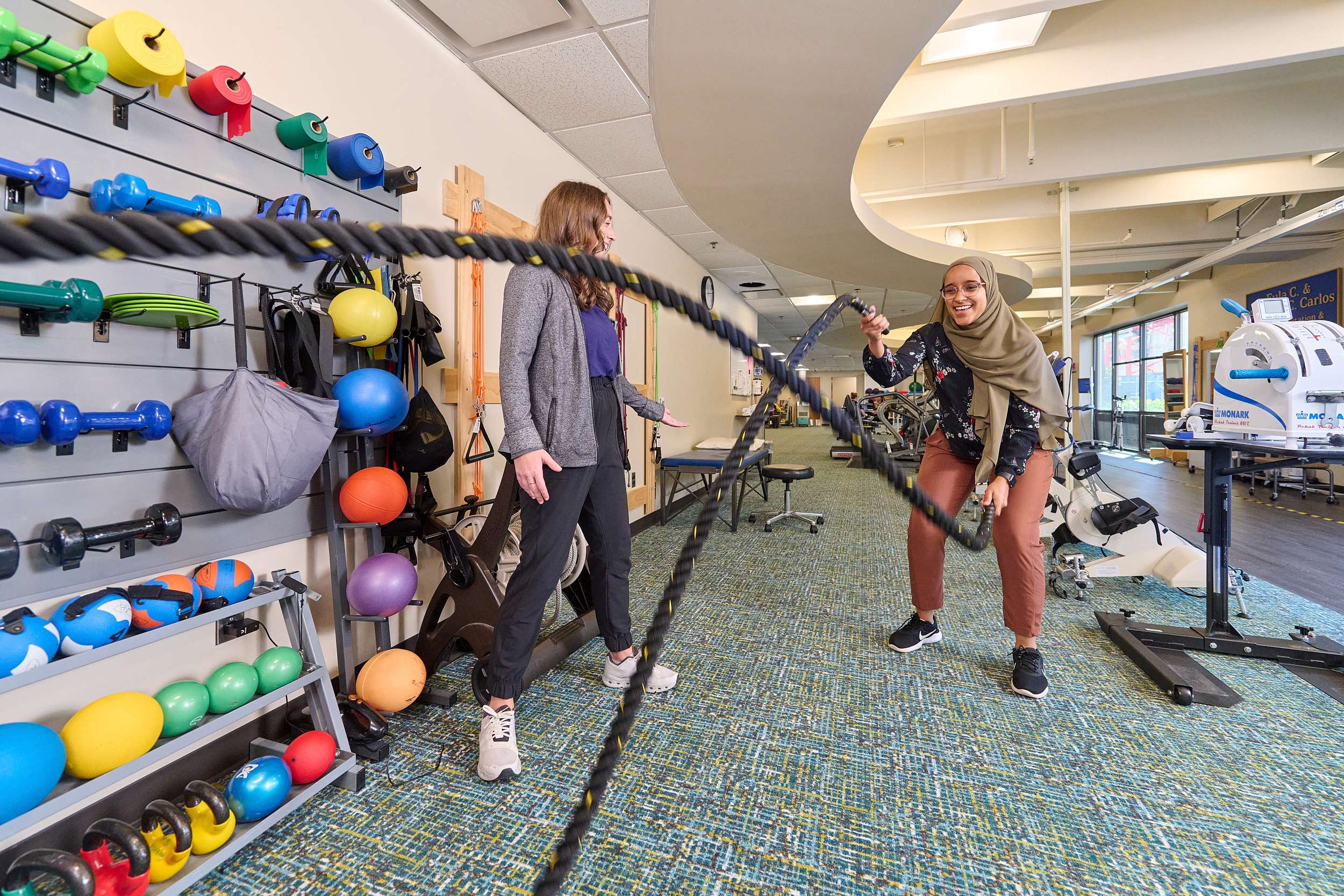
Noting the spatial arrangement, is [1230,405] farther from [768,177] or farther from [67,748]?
[67,748]

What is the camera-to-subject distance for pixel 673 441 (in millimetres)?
5590

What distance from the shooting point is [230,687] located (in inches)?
56.6

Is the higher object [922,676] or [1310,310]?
[1310,310]

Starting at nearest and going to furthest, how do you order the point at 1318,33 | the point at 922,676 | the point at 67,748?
the point at 67,748, the point at 922,676, the point at 1318,33

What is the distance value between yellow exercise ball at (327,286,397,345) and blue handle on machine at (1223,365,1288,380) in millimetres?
3178

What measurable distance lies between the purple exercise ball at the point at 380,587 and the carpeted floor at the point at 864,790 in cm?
40

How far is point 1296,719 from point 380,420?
308cm

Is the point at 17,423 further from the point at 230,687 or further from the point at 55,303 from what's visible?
the point at 230,687

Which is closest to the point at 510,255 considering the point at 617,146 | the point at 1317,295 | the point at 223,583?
the point at 223,583

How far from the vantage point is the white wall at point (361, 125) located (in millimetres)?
1518

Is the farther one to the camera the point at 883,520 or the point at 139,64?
the point at 883,520

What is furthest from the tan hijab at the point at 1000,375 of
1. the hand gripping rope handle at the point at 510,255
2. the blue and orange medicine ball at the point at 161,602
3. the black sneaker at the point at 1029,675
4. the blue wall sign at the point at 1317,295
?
the blue wall sign at the point at 1317,295

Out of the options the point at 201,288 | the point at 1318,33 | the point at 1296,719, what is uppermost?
the point at 1318,33

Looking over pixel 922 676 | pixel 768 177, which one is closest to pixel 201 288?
pixel 922 676
